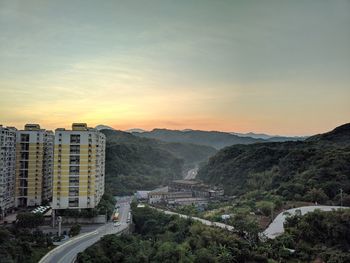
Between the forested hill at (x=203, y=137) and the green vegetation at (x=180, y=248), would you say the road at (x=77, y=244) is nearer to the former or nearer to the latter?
the green vegetation at (x=180, y=248)

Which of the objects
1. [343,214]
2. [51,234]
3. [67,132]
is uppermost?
[67,132]

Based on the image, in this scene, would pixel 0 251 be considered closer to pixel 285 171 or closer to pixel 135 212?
pixel 135 212

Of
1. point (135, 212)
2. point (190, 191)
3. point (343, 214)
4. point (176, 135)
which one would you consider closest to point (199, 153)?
point (176, 135)

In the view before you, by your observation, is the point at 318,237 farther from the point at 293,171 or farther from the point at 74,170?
the point at 74,170

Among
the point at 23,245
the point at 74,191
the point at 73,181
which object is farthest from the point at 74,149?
the point at 23,245

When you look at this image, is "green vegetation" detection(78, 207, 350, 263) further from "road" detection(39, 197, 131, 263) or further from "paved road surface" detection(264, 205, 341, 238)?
"road" detection(39, 197, 131, 263)

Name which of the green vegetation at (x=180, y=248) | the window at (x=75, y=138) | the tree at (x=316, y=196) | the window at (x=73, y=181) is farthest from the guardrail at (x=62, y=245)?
the tree at (x=316, y=196)
